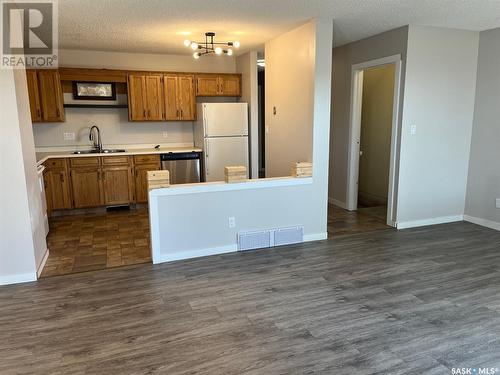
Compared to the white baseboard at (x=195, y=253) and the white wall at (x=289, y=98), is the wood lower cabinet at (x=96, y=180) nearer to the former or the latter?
the white wall at (x=289, y=98)

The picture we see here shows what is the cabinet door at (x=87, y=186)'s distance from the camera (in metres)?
5.42

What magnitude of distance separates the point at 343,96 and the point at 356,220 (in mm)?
1899

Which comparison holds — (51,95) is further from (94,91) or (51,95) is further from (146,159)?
(146,159)

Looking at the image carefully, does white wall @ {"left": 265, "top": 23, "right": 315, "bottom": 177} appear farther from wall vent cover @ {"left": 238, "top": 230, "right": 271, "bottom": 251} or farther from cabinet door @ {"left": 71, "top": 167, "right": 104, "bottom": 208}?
cabinet door @ {"left": 71, "top": 167, "right": 104, "bottom": 208}

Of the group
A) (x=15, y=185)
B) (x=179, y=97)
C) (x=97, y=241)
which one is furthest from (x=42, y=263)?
(x=179, y=97)

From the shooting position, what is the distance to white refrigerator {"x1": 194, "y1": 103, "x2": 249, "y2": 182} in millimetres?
5730

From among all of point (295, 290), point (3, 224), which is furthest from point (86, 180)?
point (295, 290)

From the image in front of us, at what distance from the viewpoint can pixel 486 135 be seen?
15.5ft

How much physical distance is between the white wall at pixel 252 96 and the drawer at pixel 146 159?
154 centimetres

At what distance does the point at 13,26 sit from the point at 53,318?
239cm

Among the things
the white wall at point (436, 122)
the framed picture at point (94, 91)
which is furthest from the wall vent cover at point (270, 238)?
the framed picture at point (94, 91)

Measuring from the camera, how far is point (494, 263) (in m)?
3.61

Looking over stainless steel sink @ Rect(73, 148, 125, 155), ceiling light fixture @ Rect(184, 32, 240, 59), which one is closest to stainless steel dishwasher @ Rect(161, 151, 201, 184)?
stainless steel sink @ Rect(73, 148, 125, 155)

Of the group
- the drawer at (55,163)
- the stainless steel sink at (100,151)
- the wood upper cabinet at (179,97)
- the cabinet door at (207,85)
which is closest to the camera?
the drawer at (55,163)
